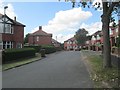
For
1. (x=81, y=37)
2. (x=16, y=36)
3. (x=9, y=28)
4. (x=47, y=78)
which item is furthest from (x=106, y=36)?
(x=81, y=37)

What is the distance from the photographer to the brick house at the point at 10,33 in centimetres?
4721

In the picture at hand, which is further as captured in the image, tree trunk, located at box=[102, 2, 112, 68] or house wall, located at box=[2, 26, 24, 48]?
house wall, located at box=[2, 26, 24, 48]

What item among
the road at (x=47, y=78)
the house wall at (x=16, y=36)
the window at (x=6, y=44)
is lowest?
the road at (x=47, y=78)

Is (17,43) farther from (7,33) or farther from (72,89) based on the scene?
(72,89)

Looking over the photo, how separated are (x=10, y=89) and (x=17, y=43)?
41.1 meters

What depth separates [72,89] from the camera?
38.3 feet

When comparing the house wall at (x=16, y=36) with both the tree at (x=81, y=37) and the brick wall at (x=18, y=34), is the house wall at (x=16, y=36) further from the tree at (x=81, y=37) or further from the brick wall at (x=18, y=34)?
the tree at (x=81, y=37)

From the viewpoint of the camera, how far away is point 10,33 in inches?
1953

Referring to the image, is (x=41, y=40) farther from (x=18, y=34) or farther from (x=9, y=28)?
(x=9, y=28)

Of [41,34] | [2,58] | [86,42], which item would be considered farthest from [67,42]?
[2,58]

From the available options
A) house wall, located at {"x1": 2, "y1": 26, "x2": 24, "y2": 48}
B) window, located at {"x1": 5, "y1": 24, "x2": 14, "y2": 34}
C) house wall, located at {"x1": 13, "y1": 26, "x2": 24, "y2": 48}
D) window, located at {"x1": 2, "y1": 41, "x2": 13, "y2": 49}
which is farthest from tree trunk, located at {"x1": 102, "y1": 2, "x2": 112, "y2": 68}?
house wall, located at {"x1": 13, "y1": 26, "x2": 24, "y2": 48}

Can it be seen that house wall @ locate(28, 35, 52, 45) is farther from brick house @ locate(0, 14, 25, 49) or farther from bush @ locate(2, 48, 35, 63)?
bush @ locate(2, 48, 35, 63)

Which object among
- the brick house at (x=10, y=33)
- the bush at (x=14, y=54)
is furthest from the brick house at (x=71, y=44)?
the bush at (x=14, y=54)

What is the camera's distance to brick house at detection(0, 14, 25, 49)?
47213 mm
